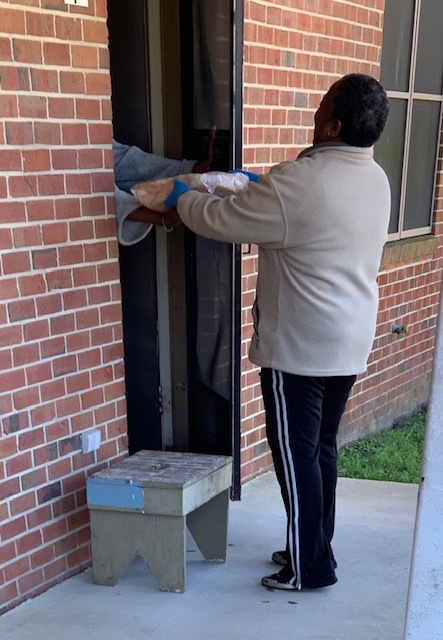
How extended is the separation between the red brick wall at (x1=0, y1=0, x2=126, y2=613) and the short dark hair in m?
0.98

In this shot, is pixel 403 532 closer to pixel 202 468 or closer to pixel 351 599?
pixel 351 599

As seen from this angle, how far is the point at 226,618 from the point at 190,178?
179 centimetres

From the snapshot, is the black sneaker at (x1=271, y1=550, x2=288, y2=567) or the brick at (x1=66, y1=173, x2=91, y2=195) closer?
the brick at (x1=66, y1=173, x2=91, y2=195)

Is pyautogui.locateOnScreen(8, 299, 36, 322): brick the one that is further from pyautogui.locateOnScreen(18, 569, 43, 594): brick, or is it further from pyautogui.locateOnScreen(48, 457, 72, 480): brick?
pyautogui.locateOnScreen(18, 569, 43, 594): brick

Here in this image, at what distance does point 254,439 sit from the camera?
14.7ft

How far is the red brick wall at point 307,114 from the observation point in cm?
415

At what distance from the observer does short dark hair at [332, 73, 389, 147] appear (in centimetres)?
286

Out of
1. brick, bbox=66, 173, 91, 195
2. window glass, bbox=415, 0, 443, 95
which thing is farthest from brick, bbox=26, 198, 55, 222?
window glass, bbox=415, 0, 443, 95

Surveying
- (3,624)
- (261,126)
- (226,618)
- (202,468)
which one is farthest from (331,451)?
(261,126)

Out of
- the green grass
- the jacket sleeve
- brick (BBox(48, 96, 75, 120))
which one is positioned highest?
brick (BBox(48, 96, 75, 120))

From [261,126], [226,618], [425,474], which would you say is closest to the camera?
[425,474]

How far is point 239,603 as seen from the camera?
3.16 m

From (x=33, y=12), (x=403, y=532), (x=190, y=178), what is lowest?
(x=403, y=532)

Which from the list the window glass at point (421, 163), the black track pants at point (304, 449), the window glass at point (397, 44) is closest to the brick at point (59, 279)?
the black track pants at point (304, 449)
